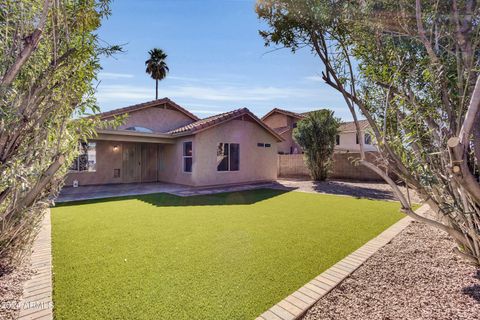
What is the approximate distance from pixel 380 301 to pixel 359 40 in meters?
3.98

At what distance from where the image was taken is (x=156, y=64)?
26672 mm

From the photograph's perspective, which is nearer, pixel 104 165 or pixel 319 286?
pixel 319 286

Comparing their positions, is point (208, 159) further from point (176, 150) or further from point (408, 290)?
point (408, 290)

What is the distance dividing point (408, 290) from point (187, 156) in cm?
1223

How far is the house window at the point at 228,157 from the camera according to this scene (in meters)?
14.1

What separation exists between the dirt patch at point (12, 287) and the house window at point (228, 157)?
35.1 feet

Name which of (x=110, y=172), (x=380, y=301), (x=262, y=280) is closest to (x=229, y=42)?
(x=262, y=280)

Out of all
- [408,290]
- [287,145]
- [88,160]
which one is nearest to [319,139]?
[287,145]

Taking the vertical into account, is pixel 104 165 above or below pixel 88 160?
below

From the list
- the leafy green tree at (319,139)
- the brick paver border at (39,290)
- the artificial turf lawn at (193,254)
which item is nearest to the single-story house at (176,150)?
the leafy green tree at (319,139)

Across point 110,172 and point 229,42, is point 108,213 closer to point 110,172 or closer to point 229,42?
point 229,42

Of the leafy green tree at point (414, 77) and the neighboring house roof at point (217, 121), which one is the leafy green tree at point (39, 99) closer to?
the leafy green tree at point (414, 77)

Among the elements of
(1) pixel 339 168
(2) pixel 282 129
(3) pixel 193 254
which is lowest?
(3) pixel 193 254

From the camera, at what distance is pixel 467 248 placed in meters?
3.42
